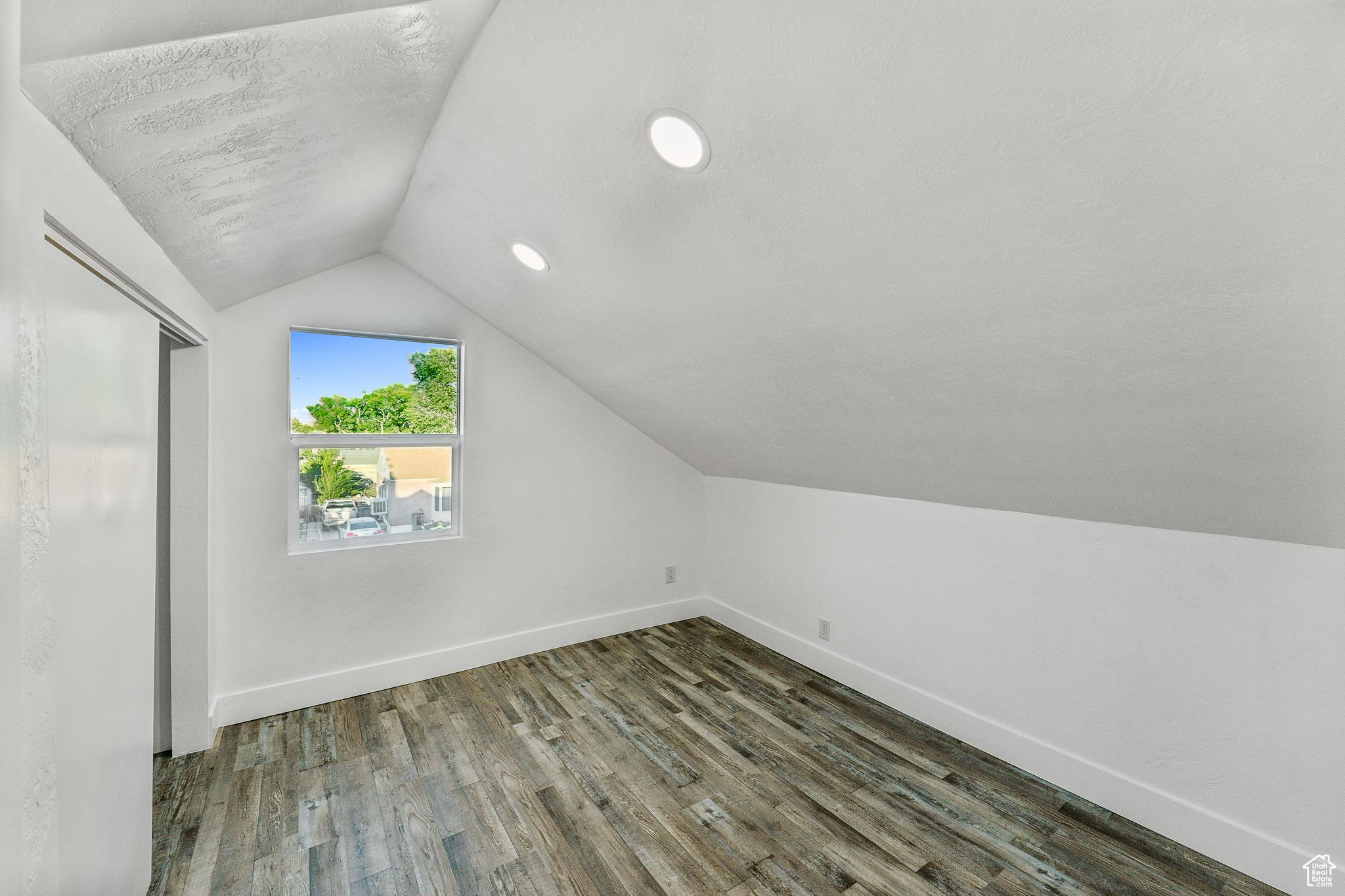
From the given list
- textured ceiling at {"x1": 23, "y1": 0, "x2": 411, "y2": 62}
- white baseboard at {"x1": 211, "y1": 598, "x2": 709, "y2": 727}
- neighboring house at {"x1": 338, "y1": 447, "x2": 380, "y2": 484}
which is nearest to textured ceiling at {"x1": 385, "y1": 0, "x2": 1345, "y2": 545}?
textured ceiling at {"x1": 23, "y1": 0, "x2": 411, "y2": 62}

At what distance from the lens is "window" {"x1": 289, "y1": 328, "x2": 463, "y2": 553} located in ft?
9.87

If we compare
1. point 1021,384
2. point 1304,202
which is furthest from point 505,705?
point 1304,202

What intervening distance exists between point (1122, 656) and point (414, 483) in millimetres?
3409

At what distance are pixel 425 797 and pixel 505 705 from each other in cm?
73

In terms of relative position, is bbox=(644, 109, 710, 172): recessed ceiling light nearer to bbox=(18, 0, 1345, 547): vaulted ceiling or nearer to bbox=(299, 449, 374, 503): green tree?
bbox=(18, 0, 1345, 547): vaulted ceiling

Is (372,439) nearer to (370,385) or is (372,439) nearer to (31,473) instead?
(370,385)

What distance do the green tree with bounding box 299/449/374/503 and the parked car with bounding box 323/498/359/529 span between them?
22 millimetres

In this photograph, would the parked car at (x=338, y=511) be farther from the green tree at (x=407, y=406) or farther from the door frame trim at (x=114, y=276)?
the door frame trim at (x=114, y=276)

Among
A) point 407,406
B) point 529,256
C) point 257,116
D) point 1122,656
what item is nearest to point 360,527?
point 407,406

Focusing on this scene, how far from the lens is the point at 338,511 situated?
3.12m

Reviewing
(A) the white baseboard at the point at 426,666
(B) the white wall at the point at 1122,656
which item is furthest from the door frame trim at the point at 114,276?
(B) the white wall at the point at 1122,656

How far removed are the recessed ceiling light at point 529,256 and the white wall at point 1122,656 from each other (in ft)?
6.61

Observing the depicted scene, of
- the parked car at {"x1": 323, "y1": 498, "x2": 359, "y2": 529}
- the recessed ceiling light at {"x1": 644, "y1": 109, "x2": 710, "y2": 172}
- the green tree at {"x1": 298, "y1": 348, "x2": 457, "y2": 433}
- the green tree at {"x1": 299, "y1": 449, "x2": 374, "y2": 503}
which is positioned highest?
the recessed ceiling light at {"x1": 644, "y1": 109, "x2": 710, "y2": 172}

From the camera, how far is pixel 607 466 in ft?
13.0
